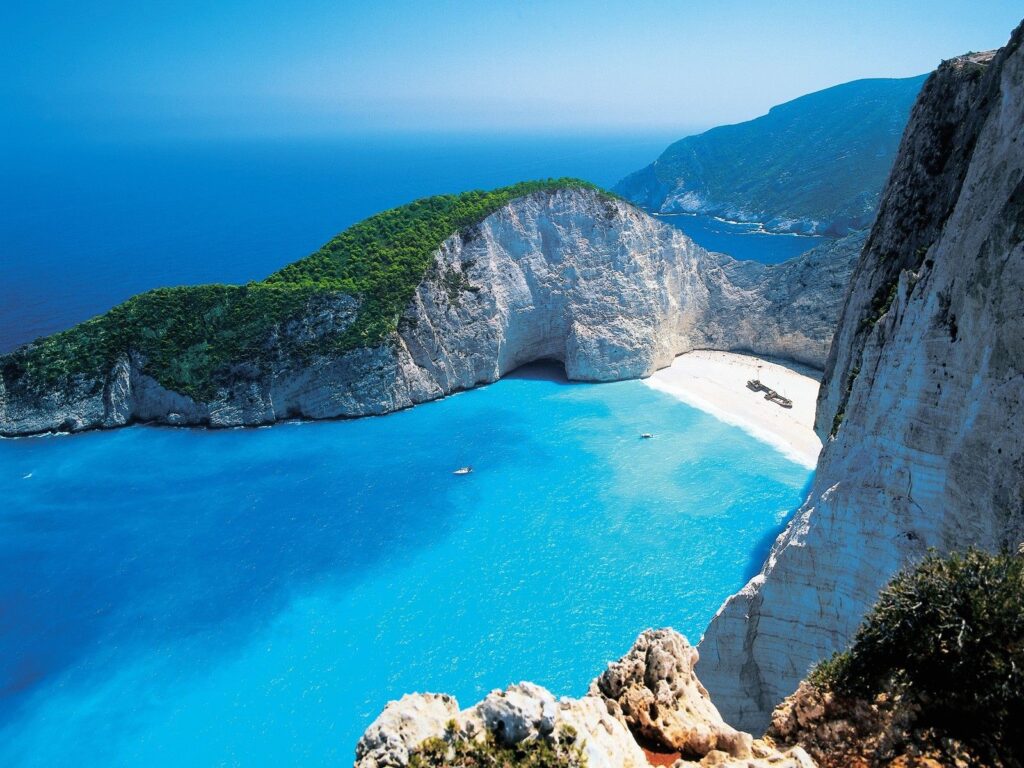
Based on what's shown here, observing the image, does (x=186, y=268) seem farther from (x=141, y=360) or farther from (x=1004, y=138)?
(x=1004, y=138)

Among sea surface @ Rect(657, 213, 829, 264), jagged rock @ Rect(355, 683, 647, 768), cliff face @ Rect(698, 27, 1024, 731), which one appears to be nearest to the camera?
jagged rock @ Rect(355, 683, 647, 768)

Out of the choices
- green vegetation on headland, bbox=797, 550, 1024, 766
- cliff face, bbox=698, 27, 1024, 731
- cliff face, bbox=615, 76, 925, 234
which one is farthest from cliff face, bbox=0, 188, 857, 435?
cliff face, bbox=615, 76, 925, 234

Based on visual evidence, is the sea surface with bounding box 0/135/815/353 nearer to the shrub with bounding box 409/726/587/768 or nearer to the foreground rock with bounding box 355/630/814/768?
the foreground rock with bounding box 355/630/814/768

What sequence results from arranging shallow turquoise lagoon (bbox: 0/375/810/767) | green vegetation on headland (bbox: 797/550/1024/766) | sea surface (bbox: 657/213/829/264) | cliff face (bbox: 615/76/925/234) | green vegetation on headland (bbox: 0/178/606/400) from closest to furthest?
green vegetation on headland (bbox: 797/550/1024/766) < shallow turquoise lagoon (bbox: 0/375/810/767) < green vegetation on headland (bbox: 0/178/606/400) < sea surface (bbox: 657/213/829/264) < cliff face (bbox: 615/76/925/234)

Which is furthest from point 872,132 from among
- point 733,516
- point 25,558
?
point 25,558

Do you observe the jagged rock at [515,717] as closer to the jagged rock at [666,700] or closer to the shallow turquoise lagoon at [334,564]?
the jagged rock at [666,700]

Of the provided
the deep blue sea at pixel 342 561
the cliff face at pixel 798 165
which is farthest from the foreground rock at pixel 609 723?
the cliff face at pixel 798 165

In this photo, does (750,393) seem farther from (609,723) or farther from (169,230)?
(169,230)
